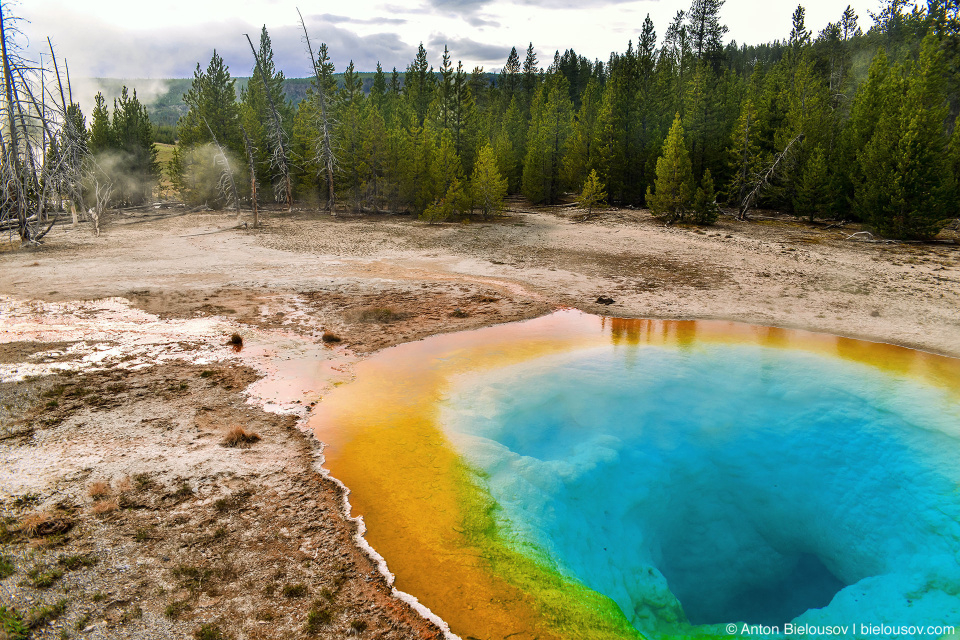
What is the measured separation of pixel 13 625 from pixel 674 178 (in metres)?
30.5

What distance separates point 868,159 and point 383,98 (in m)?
44.5

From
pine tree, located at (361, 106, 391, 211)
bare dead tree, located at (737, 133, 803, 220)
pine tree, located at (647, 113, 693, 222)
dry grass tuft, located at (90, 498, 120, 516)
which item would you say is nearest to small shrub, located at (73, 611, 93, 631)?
dry grass tuft, located at (90, 498, 120, 516)

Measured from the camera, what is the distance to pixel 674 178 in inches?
1167

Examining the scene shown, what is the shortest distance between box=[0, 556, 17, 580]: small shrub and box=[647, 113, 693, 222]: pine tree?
1168 inches

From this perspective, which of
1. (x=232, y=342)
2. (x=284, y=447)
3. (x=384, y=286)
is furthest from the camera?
(x=384, y=286)

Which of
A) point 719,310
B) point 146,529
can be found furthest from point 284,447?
point 719,310

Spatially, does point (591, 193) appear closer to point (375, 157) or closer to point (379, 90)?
point (375, 157)

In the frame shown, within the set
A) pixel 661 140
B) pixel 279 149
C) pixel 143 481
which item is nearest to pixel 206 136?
pixel 279 149

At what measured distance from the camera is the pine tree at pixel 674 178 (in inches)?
1148

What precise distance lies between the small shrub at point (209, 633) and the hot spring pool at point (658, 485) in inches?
70.2

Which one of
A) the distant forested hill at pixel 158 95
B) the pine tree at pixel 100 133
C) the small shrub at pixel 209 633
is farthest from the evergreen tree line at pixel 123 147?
the distant forested hill at pixel 158 95

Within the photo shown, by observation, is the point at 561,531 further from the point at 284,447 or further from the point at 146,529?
the point at 146,529

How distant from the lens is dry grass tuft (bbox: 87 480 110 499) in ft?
22.9

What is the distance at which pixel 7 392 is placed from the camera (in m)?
9.90
